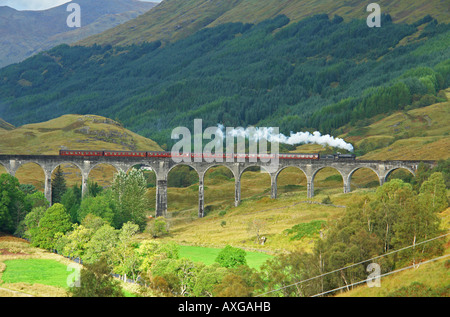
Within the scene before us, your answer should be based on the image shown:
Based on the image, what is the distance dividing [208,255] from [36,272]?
23253 mm

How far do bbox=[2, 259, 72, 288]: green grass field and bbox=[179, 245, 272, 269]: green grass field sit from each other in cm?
1652

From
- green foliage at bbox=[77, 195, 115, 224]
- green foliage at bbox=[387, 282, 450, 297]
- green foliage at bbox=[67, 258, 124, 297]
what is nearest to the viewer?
green foliage at bbox=[387, 282, 450, 297]

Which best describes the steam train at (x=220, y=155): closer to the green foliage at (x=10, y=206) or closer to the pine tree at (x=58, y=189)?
the pine tree at (x=58, y=189)

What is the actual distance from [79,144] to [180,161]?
90.6 metres

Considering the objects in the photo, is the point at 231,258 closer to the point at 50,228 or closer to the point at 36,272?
the point at 36,272

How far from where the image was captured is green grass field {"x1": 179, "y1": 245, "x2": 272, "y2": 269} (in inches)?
2685

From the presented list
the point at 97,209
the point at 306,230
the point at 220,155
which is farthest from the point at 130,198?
the point at 306,230

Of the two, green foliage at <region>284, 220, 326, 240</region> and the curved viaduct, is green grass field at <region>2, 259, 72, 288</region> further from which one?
the curved viaduct

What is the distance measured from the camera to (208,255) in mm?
74312

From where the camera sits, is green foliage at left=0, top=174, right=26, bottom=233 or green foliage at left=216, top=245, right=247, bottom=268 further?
green foliage at left=0, top=174, right=26, bottom=233

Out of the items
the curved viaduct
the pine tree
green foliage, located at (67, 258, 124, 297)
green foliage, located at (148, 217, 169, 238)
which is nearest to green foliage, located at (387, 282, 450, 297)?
green foliage, located at (67, 258, 124, 297)

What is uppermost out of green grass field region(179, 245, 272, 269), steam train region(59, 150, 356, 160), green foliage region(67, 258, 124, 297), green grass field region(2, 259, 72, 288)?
steam train region(59, 150, 356, 160)

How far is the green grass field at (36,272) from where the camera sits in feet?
184
